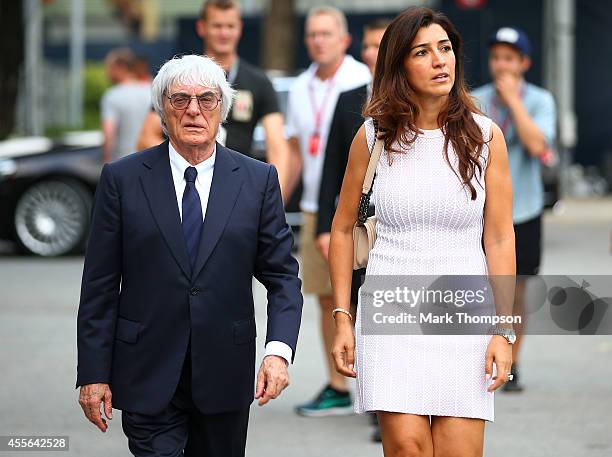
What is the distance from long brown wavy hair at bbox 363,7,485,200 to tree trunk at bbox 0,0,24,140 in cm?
1953

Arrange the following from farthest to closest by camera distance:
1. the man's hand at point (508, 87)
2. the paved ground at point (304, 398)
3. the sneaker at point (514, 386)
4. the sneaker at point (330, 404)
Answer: the sneaker at point (514, 386) → the man's hand at point (508, 87) → the sneaker at point (330, 404) → the paved ground at point (304, 398)

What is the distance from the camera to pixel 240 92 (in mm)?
7176

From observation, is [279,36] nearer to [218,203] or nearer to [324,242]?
[324,242]

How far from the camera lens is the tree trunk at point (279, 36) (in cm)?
2286

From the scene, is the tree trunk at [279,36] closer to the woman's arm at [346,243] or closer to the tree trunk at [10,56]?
the tree trunk at [10,56]

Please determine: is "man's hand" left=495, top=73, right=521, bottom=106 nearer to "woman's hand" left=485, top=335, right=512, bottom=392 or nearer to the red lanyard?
the red lanyard

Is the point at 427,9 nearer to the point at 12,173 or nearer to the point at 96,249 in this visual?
the point at 96,249

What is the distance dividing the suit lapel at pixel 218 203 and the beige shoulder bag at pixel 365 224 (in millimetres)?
432

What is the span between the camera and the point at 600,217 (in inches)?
762

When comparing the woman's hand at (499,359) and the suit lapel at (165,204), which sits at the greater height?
the suit lapel at (165,204)

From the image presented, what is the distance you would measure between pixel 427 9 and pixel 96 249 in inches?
50.3

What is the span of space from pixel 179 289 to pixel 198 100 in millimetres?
573

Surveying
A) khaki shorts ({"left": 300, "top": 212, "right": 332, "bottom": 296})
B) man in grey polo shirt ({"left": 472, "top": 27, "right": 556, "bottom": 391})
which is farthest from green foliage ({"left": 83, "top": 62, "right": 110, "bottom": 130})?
khaki shorts ({"left": 300, "top": 212, "right": 332, "bottom": 296})

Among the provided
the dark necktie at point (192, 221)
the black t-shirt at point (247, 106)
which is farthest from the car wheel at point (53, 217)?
the dark necktie at point (192, 221)
